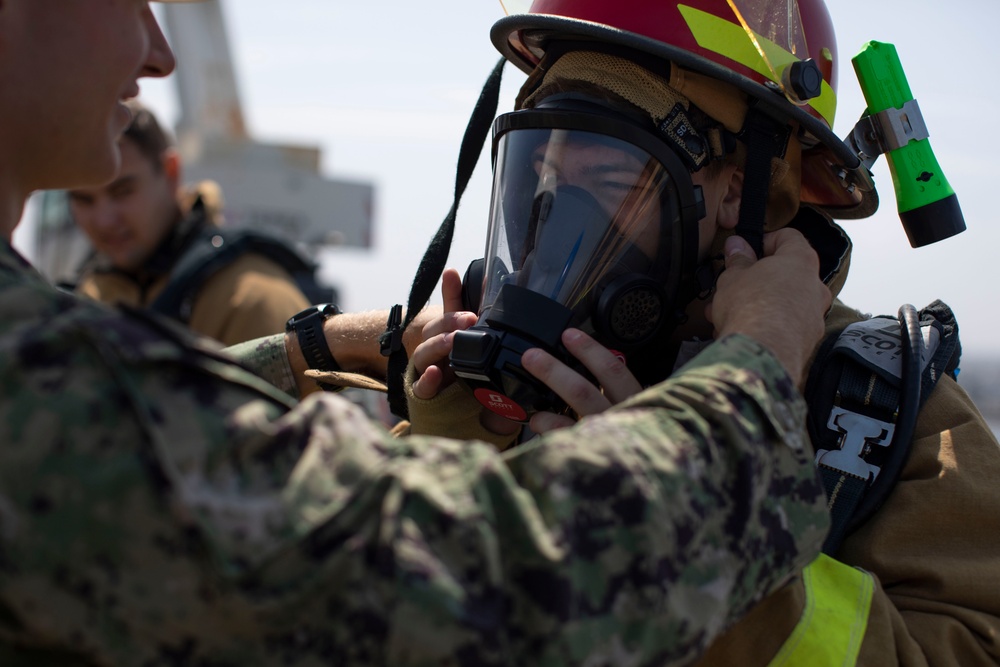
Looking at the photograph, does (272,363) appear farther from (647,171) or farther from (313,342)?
(647,171)

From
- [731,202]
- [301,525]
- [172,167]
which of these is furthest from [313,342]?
[172,167]

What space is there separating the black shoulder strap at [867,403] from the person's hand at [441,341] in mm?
800

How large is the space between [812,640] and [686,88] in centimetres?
128

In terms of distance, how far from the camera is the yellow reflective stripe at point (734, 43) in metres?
2.18

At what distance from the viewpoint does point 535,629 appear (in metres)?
1.13

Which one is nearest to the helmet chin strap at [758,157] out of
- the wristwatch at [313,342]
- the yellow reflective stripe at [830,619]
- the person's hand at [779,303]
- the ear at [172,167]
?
the person's hand at [779,303]

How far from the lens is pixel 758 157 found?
7.43ft

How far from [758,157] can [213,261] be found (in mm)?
3272

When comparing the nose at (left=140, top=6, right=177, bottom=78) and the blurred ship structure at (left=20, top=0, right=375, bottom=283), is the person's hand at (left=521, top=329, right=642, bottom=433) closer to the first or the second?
the nose at (left=140, top=6, right=177, bottom=78)

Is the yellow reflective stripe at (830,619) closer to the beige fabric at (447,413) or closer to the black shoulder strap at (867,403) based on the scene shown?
the black shoulder strap at (867,403)

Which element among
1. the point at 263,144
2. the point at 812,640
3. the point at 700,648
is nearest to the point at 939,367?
the point at 812,640

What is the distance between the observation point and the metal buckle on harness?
6.17 ft

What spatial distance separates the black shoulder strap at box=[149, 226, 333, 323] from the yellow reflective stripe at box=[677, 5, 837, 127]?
3.23 metres

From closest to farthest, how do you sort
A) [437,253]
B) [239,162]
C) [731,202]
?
[731,202] < [437,253] < [239,162]
